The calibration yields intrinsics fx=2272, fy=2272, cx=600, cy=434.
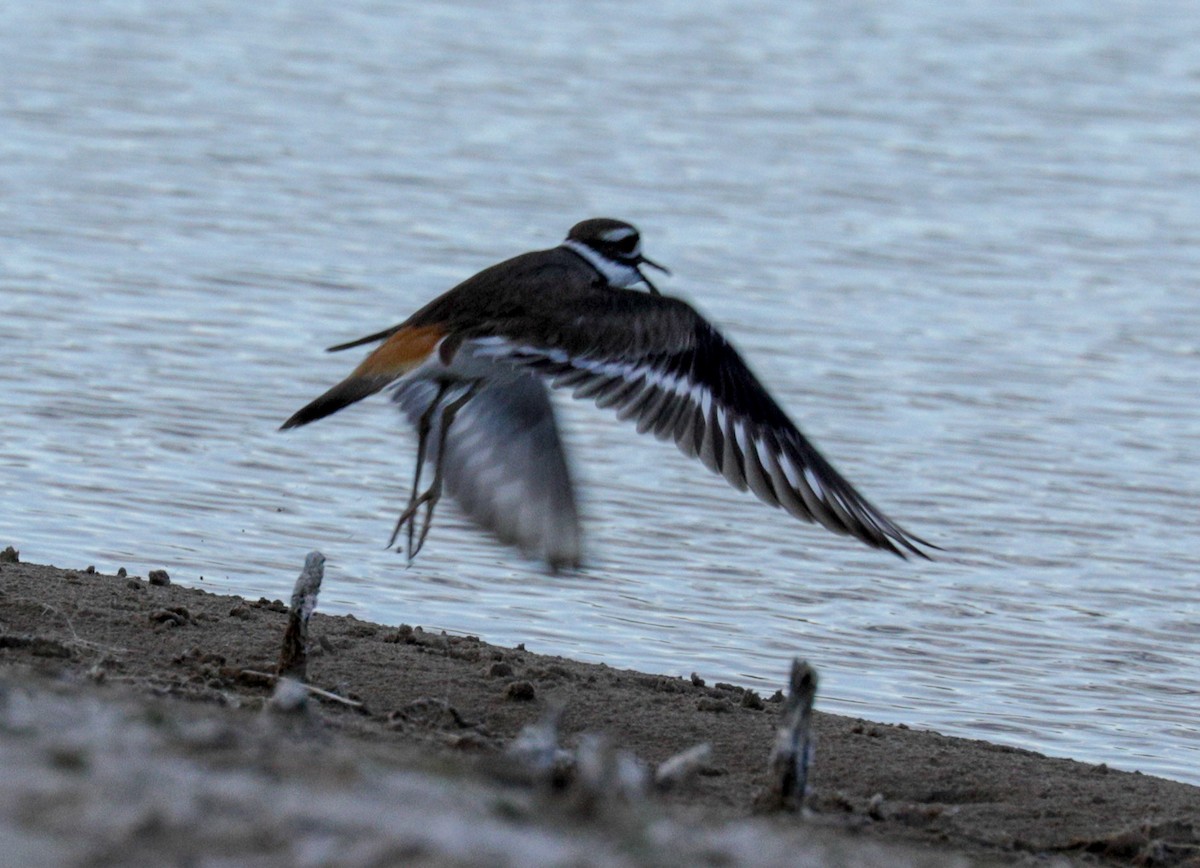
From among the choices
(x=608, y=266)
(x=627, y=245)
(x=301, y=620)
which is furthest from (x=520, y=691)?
(x=627, y=245)

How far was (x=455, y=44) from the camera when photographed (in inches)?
860

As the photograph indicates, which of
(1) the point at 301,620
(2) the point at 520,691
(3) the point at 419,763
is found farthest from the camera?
(2) the point at 520,691

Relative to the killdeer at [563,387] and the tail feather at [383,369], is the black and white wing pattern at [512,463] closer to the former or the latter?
the killdeer at [563,387]

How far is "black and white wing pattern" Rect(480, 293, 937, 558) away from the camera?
6988 mm

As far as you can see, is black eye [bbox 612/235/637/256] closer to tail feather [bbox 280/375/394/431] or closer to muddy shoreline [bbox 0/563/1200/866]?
tail feather [bbox 280/375/394/431]

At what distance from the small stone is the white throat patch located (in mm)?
1639

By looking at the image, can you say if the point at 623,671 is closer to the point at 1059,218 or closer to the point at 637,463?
the point at 637,463

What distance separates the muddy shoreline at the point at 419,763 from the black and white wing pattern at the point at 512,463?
43 centimetres

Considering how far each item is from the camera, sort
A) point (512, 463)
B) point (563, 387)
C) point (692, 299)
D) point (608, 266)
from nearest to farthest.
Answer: point (563, 387) < point (512, 463) < point (608, 266) < point (692, 299)

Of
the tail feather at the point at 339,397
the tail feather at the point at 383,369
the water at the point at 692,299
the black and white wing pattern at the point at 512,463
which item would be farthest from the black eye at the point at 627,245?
the water at the point at 692,299

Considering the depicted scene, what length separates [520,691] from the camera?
672 centimetres

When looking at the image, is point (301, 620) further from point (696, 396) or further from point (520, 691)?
point (696, 396)

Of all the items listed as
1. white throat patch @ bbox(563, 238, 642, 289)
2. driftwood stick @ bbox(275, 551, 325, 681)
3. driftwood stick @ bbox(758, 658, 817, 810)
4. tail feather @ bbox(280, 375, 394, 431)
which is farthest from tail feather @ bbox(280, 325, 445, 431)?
driftwood stick @ bbox(758, 658, 817, 810)

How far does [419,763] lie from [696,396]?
276 cm
